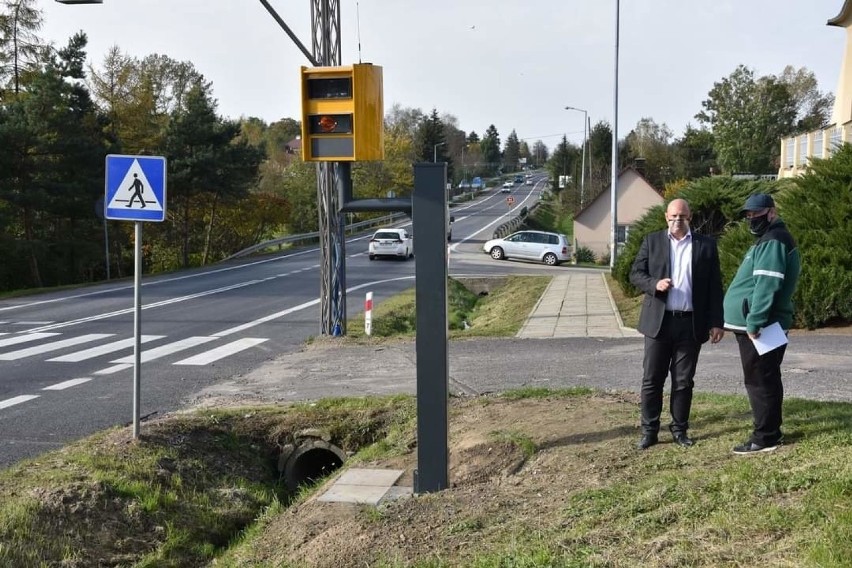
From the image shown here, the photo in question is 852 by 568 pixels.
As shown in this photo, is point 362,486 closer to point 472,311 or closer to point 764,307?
point 764,307

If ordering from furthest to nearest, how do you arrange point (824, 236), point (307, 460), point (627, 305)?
point (627, 305)
point (824, 236)
point (307, 460)

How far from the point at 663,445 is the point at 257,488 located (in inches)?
140

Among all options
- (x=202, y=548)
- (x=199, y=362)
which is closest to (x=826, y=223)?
(x=199, y=362)

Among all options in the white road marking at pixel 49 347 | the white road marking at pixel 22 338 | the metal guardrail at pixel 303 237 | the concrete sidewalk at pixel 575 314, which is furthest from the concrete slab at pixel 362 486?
the metal guardrail at pixel 303 237

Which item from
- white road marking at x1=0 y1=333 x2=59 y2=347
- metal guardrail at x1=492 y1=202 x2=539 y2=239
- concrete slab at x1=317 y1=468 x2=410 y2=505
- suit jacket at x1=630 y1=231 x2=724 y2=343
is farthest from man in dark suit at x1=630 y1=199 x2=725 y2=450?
metal guardrail at x1=492 y1=202 x2=539 y2=239

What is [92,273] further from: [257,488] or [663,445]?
[663,445]

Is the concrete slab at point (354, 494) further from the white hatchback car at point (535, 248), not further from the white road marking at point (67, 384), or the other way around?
the white hatchback car at point (535, 248)

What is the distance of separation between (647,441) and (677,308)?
932 millimetres

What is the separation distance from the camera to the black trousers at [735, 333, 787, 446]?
5.34m

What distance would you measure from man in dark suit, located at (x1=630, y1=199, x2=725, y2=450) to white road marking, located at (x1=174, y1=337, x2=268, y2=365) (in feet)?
29.5

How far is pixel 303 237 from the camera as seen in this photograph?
58094mm

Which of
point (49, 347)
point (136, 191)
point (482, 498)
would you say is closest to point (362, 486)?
point (482, 498)

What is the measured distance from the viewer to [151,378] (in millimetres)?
12008

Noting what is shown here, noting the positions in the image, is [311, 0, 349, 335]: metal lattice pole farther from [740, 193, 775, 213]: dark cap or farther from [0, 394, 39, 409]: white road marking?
[740, 193, 775, 213]: dark cap
